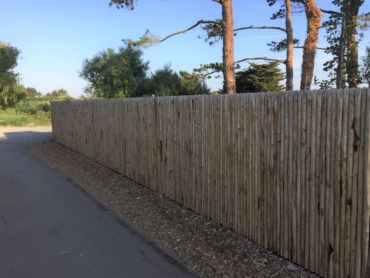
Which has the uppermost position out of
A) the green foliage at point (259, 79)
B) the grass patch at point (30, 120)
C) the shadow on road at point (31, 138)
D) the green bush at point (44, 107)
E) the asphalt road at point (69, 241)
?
the green foliage at point (259, 79)

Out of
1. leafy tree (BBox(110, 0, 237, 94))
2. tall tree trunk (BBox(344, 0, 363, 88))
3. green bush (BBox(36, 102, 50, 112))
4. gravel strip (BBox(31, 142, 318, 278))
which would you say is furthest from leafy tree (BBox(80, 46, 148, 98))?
gravel strip (BBox(31, 142, 318, 278))

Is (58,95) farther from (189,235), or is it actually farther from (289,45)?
(189,235)

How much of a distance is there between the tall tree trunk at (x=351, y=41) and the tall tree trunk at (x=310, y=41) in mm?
1177

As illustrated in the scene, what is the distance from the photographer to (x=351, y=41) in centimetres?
1316

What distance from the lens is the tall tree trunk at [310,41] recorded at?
13.1m

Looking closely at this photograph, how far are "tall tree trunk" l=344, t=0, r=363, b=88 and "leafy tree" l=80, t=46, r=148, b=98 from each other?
22.1m

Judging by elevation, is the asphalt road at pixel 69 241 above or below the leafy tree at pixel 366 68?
below

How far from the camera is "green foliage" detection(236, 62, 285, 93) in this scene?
901 inches

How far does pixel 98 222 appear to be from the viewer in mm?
5746

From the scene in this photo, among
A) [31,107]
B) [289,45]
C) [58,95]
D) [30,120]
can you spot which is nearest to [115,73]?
[30,120]

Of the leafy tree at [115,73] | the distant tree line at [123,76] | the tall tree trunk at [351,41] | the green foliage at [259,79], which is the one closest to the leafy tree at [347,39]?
the tall tree trunk at [351,41]

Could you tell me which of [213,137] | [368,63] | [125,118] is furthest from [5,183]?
[368,63]

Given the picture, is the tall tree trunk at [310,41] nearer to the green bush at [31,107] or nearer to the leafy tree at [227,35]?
the leafy tree at [227,35]

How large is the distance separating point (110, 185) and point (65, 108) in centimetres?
734
